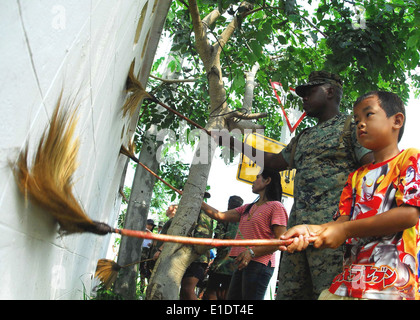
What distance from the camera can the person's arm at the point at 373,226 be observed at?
5.08ft

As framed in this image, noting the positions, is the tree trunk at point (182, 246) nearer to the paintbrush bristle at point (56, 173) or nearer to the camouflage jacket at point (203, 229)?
the camouflage jacket at point (203, 229)

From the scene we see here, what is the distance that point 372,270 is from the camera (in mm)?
1591

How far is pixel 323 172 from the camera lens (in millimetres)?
2381

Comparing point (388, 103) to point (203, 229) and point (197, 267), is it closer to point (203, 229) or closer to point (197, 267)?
point (203, 229)

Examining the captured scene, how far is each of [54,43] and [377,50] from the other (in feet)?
11.1

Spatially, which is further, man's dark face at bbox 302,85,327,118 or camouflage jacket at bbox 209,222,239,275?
camouflage jacket at bbox 209,222,239,275

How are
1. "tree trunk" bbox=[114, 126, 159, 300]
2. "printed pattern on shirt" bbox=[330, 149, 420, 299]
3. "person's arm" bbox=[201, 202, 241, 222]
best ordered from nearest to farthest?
"printed pattern on shirt" bbox=[330, 149, 420, 299]
"person's arm" bbox=[201, 202, 241, 222]
"tree trunk" bbox=[114, 126, 159, 300]

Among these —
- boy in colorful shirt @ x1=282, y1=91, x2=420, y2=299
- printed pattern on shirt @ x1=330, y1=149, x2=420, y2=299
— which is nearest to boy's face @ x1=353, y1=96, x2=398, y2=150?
boy in colorful shirt @ x1=282, y1=91, x2=420, y2=299

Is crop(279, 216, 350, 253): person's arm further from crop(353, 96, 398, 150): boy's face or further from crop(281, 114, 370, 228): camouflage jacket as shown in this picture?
crop(281, 114, 370, 228): camouflage jacket

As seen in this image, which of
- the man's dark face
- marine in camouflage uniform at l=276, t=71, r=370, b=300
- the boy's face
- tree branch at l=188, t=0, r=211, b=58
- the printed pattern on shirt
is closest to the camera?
the printed pattern on shirt

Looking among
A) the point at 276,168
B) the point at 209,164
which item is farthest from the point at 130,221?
the point at 276,168

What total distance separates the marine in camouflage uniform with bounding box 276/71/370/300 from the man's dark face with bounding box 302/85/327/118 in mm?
224

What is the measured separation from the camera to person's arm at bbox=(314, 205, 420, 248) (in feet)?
5.08

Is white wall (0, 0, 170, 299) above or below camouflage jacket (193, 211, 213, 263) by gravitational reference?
below
